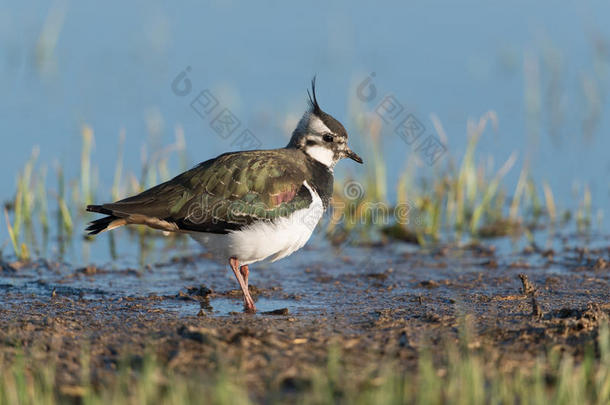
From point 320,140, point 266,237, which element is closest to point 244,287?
point 266,237

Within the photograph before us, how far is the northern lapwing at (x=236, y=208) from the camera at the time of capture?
22.0 feet

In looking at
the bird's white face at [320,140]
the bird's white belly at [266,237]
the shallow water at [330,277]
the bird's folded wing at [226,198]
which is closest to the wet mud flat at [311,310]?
the shallow water at [330,277]

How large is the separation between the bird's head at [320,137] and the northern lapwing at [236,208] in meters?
0.57

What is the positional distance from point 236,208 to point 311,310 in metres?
1.01

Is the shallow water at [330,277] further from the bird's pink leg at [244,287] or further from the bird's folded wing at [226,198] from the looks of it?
the bird's folded wing at [226,198]

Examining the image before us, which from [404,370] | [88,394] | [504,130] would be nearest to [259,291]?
[404,370]

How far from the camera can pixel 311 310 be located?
682 centimetres

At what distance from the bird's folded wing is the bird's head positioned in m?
0.72

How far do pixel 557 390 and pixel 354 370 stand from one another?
108 centimetres

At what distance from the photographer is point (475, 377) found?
428cm

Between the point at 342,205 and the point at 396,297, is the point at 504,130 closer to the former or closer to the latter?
the point at 342,205

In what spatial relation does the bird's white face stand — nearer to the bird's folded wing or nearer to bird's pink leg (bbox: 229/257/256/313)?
the bird's folded wing

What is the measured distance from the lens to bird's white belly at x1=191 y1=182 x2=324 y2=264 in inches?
264

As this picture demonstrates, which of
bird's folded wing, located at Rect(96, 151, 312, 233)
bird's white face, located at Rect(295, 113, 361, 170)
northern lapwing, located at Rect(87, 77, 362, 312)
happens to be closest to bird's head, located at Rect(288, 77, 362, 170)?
bird's white face, located at Rect(295, 113, 361, 170)
